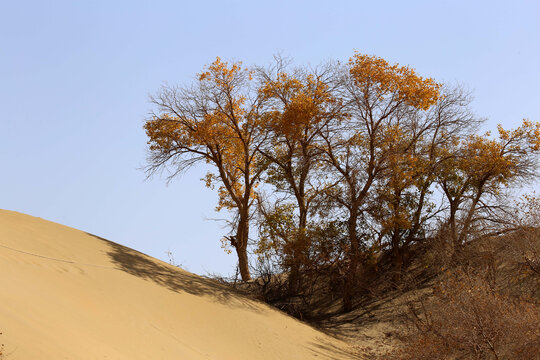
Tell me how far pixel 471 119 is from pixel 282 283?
11699mm

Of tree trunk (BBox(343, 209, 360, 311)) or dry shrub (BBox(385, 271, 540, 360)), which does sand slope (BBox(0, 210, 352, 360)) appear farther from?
tree trunk (BBox(343, 209, 360, 311))

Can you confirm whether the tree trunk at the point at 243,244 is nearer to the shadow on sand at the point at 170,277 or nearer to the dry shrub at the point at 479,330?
the shadow on sand at the point at 170,277

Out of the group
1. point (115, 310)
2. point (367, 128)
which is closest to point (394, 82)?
point (367, 128)

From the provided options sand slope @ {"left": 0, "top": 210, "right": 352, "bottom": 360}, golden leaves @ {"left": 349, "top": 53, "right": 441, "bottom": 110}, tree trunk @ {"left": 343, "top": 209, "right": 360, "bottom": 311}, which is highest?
golden leaves @ {"left": 349, "top": 53, "right": 441, "bottom": 110}

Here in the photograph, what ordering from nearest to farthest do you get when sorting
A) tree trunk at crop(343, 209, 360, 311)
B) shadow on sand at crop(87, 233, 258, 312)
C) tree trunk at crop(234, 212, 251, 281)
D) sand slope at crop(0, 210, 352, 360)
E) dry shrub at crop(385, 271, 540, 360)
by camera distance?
sand slope at crop(0, 210, 352, 360), dry shrub at crop(385, 271, 540, 360), shadow on sand at crop(87, 233, 258, 312), tree trunk at crop(343, 209, 360, 311), tree trunk at crop(234, 212, 251, 281)

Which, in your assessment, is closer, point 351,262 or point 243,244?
point 351,262

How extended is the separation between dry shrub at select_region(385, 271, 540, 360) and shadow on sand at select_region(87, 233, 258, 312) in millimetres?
6384

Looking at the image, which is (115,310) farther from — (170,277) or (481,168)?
Result: (481,168)

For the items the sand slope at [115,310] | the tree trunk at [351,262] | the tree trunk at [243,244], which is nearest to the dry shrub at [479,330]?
the sand slope at [115,310]

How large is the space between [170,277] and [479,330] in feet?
33.4

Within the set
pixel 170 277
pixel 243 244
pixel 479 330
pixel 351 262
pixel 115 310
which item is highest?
pixel 243 244

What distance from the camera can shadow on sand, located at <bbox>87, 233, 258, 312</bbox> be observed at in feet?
65.5

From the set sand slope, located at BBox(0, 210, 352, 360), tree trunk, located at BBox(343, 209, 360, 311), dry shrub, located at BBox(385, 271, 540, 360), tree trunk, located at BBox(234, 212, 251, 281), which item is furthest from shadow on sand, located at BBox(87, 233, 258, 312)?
dry shrub, located at BBox(385, 271, 540, 360)

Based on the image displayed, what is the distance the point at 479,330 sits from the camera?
16.1m
